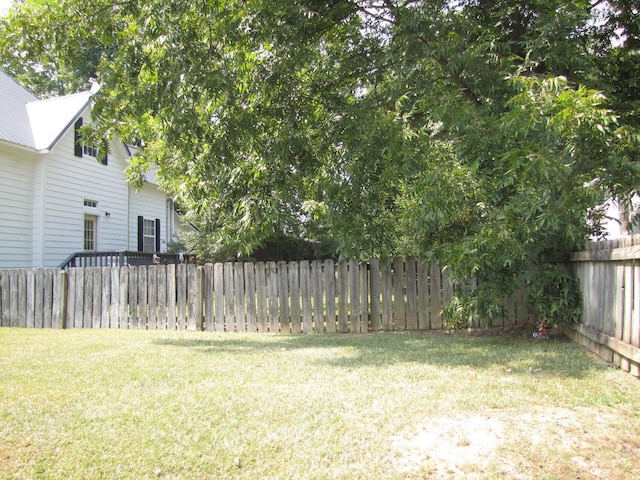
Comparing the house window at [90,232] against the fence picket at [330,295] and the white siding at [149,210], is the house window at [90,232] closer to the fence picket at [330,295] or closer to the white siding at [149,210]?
the white siding at [149,210]

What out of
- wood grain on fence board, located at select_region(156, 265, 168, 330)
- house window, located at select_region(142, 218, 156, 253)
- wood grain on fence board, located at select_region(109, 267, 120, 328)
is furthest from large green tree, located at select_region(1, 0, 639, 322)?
house window, located at select_region(142, 218, 156, 253)

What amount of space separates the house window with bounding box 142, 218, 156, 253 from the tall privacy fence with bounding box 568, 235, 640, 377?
670 inches

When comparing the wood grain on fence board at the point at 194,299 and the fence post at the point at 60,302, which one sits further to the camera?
the fence post at the point at 60,302

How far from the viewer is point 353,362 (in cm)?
585

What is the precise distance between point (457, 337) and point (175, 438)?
17.0 ft

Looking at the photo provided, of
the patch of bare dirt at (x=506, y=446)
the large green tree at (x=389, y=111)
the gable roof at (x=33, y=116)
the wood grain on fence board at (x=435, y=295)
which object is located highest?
the gable roof at (x=33, y=116)

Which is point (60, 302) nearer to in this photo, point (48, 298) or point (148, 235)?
point (48, 298)

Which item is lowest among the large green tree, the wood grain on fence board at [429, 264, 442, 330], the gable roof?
the wood grain on fence board at [429, 264, 442, 330]

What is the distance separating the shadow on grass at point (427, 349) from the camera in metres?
5.33

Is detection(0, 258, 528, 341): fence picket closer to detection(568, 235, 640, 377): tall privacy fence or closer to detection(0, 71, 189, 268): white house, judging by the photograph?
detection(568, 235, 640, 377): tall privacy fence

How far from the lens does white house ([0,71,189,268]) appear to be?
13953 mm

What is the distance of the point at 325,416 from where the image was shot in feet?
12.4

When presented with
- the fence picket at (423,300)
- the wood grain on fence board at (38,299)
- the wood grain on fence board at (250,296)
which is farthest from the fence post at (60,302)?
the fence picket at (423,300)

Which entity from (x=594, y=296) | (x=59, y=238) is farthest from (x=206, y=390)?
(x=59, y=238)
